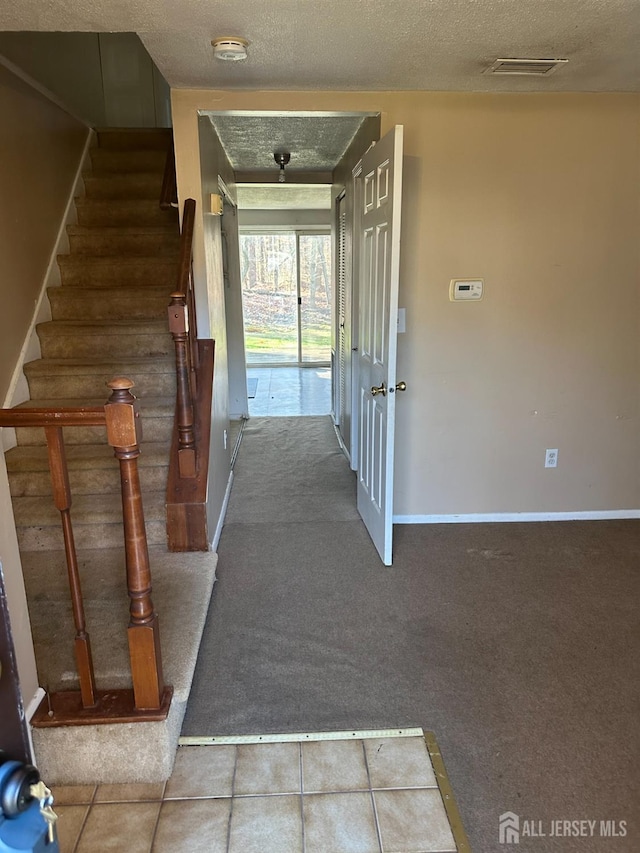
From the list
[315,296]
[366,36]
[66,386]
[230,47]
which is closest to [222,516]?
[66,386]

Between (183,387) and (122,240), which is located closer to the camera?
(183,387)

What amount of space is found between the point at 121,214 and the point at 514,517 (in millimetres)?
3258

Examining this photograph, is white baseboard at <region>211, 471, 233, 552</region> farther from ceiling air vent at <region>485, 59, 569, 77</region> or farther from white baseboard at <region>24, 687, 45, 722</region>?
ceiling air vent at <region>485, 59, 569, 77</region>

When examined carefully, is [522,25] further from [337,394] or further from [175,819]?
[337,394]

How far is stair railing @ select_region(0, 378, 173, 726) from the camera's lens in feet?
4.47

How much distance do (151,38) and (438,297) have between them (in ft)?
5.79

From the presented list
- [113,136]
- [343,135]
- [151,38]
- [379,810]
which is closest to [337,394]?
[343,135]

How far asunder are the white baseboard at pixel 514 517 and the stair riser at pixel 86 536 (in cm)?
143

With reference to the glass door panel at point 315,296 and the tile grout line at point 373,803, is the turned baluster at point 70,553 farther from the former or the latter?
the glass door panel at point 315,296

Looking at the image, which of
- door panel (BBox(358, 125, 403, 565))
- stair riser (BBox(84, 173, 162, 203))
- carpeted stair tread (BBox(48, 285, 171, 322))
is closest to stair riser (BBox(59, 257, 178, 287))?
carpeted stair tread (BBox(48, 285, 171, 322))

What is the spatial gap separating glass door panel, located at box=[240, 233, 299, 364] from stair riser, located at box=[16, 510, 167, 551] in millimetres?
6541

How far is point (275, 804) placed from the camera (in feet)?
4.99

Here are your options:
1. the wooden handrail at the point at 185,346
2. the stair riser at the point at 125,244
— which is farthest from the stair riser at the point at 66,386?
the stair riser at the point at 125,244

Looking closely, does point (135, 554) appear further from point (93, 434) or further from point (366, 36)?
point (366, 36)
